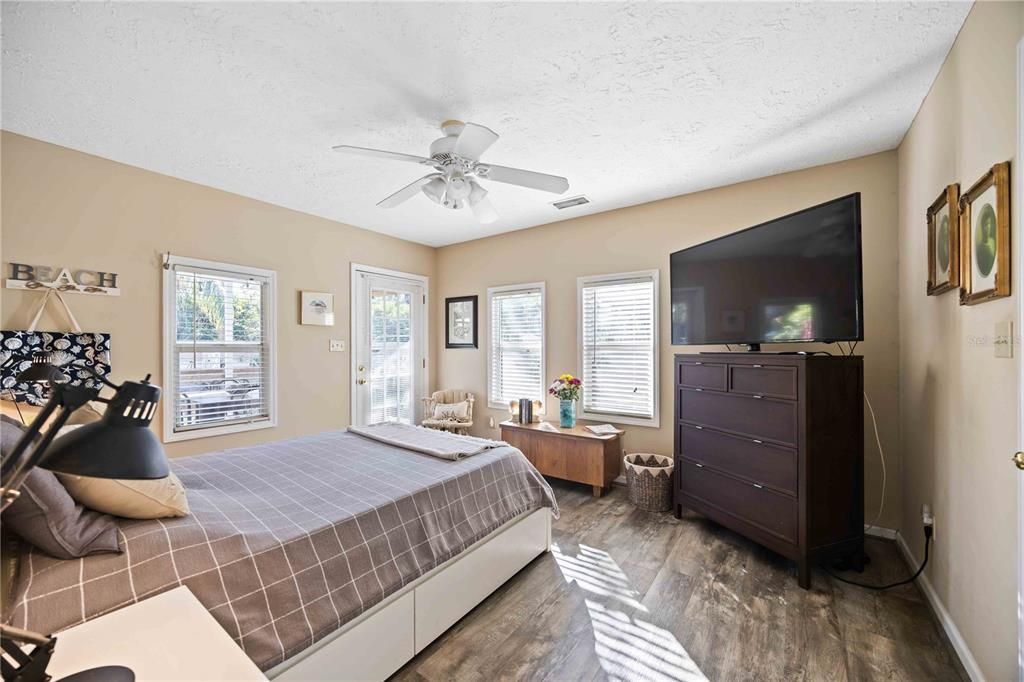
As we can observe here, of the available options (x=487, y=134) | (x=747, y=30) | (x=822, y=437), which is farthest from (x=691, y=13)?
(x=822, y=437)

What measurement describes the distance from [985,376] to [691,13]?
1.78m

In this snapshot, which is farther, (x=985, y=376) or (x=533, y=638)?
(x=533, y=638)

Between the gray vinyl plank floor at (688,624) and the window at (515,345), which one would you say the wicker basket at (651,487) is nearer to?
the gray vinyl plank floor at (688,624)

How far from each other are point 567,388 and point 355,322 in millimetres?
2288

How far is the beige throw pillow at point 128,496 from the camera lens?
1.29 meters

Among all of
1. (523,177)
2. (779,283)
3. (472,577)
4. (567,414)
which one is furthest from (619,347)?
(472,577)

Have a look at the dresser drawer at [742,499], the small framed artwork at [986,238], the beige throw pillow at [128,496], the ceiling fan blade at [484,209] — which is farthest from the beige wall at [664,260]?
the beige throw pillow at [128,496]

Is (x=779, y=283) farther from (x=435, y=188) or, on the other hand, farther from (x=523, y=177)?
(x=435, y=188)

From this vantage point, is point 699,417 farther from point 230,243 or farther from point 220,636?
point 230,243

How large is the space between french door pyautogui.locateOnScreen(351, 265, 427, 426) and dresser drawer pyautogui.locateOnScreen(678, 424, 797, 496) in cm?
312

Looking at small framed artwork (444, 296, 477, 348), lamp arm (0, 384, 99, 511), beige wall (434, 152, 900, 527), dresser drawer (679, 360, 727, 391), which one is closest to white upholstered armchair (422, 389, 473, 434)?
beige wall (434, 152, 900, 527)

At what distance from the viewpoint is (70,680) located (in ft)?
2.40

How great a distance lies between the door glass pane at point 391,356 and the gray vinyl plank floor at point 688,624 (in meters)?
2.73

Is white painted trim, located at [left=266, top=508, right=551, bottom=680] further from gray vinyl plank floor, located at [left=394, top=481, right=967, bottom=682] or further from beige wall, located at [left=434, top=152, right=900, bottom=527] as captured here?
beige wall, located at [left=434, top=152, right=900, bottom=527]
